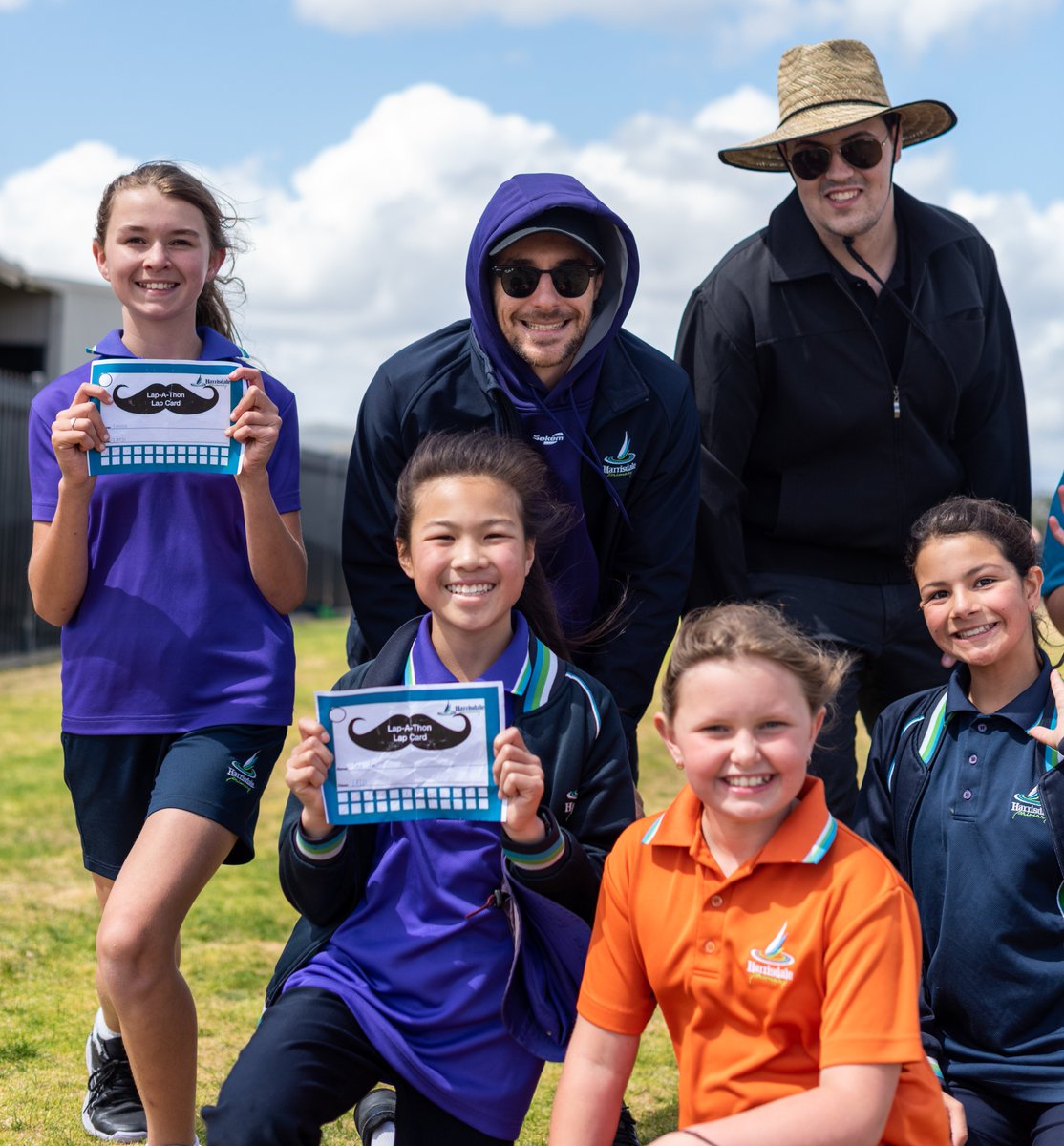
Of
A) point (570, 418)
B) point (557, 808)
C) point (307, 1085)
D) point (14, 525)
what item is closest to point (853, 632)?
point (570, 418)

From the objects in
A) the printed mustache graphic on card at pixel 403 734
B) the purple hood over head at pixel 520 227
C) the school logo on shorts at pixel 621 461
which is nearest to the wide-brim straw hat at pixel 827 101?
the purple hood over head at pixel 520 227

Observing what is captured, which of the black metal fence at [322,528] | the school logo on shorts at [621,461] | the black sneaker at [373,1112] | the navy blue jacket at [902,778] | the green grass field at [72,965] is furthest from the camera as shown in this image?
the black metal fence at [322,528]

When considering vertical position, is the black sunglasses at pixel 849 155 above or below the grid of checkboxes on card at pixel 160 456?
above

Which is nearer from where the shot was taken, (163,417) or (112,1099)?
(163,417)

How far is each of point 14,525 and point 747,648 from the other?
13.6 m

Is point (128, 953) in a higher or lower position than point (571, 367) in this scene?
lower

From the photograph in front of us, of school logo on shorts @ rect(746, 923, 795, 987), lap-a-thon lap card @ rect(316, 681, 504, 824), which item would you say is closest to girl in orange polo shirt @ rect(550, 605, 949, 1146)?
school logo on shorts @ rect(746, 923, 795, 987)

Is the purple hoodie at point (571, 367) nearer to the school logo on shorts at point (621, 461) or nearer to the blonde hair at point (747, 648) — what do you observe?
the school logo on shorts at point (621, 461)

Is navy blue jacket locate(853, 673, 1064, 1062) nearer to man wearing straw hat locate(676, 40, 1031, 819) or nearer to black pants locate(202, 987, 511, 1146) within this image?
man wearing straw hat locate(676, 40, 1031, 819)

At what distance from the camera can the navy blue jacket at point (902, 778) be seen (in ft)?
10.9

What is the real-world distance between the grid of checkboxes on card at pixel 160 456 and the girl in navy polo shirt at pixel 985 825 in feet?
5.64

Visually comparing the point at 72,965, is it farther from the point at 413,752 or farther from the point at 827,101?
the point at 827,101

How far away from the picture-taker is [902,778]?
3.38 metres

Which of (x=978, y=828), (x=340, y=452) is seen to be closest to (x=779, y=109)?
(x=978, y=828)
